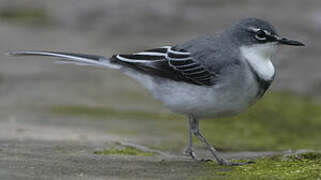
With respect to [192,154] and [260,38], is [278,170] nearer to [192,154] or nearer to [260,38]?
[192,154]

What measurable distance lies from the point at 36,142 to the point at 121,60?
1.22 meters

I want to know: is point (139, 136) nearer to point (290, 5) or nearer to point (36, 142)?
point (36, 142)

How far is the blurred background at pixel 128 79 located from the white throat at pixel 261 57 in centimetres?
153

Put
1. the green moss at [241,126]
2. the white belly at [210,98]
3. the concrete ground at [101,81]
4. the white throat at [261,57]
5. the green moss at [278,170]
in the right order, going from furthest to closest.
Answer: the green moss at [241,126] < the white throat at [261,57] < the white belly at [210,98] < the concrete ground at [101,81] < the green moss at [278,170]

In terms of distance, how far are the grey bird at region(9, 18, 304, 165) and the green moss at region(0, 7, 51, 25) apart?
8.02 m

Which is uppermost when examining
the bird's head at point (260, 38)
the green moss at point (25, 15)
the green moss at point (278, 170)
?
the green moss at point (25, 15)

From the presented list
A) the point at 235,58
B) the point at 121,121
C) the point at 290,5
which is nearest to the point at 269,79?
the point at 235,58

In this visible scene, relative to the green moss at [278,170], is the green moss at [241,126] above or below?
above

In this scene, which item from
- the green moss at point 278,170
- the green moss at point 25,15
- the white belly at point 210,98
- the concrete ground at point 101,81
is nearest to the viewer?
the green moss at point 278,170

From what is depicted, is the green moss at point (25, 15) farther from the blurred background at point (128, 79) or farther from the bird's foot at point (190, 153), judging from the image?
the bird's foot at point (190, 153)

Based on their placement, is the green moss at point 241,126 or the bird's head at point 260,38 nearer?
the bird's head at point 260,38

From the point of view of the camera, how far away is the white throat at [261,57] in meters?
6.73

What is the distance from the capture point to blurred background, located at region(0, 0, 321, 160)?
8.65m

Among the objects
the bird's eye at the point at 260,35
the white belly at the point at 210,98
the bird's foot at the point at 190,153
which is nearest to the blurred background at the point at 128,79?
the bird's foot at the point at 190,153
